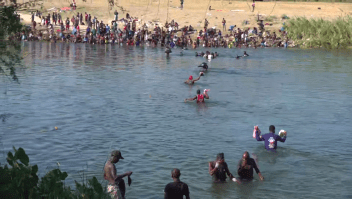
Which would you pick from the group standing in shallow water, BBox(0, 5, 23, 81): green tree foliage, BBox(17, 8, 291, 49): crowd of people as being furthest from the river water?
BBox(17, 8, 291, 49): crowd of people

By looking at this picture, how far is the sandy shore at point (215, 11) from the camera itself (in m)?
97.7

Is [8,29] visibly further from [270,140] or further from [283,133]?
[270,140]

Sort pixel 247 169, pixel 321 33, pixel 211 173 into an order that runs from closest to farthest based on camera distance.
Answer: pixel 211 173 < pixel 247 169 < pixel 321 33

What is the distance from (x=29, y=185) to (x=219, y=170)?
31.9ft

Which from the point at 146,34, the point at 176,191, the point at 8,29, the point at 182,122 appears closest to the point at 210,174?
the point at 176,191

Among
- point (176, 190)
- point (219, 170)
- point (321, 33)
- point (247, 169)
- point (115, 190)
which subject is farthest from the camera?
point (321, 33)

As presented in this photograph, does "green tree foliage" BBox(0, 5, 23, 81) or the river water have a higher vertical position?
"green tree foliage" BBox(0, 5, 23, 81)

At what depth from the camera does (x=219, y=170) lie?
19.2 meters

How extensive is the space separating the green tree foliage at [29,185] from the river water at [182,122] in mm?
4222

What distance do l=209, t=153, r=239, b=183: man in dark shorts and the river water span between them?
320 mm

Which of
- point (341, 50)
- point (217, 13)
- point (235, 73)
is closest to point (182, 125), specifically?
point (235, 73)

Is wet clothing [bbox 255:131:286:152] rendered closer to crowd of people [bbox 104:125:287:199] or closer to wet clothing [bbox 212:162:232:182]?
crowd of people [bbox 104:125:287:199]

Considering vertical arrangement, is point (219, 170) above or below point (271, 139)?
below

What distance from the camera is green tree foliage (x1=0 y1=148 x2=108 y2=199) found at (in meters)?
10.0
